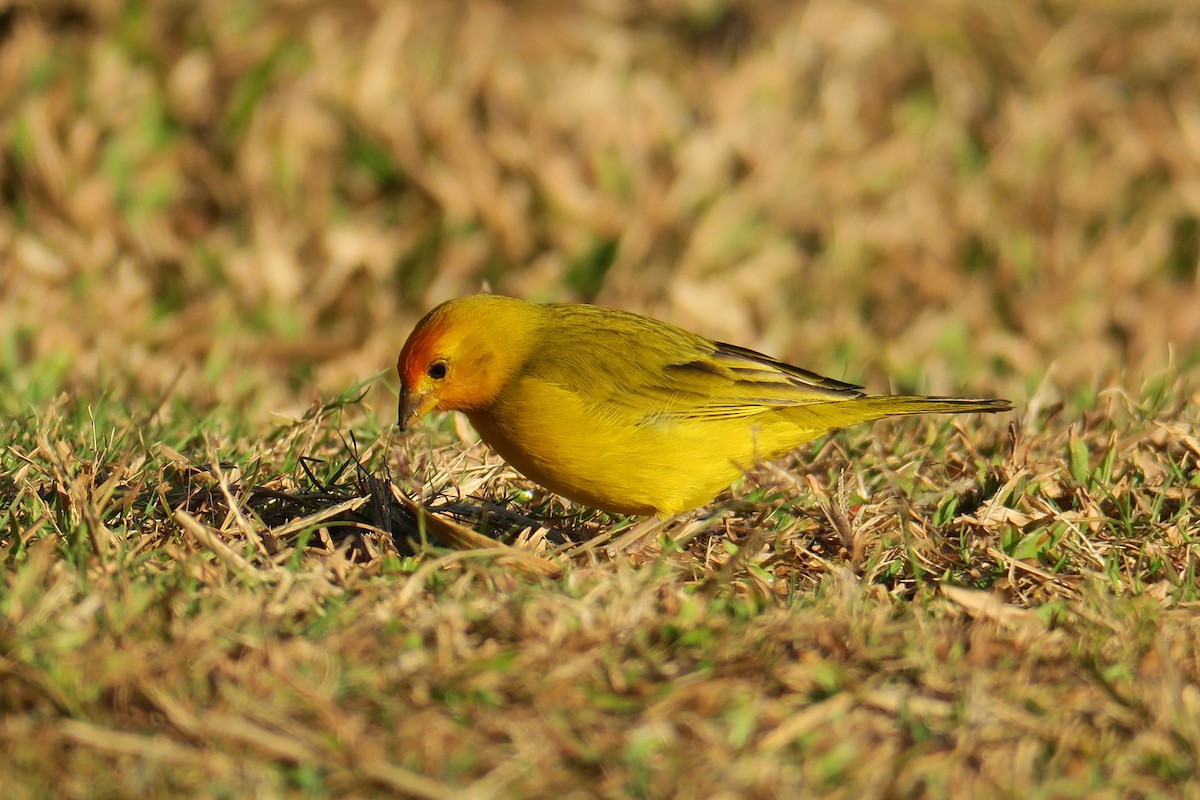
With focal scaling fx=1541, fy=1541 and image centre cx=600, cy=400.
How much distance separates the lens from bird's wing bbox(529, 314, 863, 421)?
176 inches

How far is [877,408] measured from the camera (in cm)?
463

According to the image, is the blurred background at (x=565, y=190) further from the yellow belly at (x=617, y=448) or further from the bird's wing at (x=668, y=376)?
the yellow belly at (x=617, y=448)

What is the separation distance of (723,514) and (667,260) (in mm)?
4133

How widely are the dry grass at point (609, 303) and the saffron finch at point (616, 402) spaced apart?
17 centimetres

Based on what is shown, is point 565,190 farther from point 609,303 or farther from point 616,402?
point 616,402

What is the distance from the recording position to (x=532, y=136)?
8.34m

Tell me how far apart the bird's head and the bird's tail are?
901mm

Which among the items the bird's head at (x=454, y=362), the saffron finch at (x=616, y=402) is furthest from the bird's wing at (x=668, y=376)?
the bird's head at (x=454, y=362)

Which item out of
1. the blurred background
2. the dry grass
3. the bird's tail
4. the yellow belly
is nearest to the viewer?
the dry grass

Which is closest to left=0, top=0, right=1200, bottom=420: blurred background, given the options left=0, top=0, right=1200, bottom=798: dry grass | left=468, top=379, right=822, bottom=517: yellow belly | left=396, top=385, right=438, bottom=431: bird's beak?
left=0, top=0, right=1200, bottom=798: dry grass

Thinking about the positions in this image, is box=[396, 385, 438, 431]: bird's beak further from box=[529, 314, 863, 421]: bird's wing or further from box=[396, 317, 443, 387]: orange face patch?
box=[529, 314, 863, 421]: bird's wing

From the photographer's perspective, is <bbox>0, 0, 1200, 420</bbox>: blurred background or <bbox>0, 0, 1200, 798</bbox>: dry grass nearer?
<bbox>0, 0, 1200, 798</bbox>: dry grass

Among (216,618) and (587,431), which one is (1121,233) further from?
(216,618)

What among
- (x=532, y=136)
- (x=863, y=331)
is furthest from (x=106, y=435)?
(x=863, y=331)
